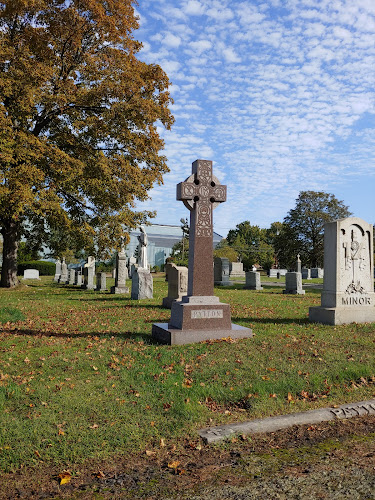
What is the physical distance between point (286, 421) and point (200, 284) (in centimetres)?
349

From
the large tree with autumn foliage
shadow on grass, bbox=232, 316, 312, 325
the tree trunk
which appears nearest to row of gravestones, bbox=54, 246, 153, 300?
the large tree with autumn foliage

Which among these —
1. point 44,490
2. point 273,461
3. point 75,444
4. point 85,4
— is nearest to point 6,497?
point 44,490

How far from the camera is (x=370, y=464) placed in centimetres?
332

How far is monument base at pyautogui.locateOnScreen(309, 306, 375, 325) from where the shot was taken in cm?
886

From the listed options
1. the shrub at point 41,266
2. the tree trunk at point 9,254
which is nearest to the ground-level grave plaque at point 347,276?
the tree trunk at point 9,254

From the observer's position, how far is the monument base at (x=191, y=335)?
688 cm

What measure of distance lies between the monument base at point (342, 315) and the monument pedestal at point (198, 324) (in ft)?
8.53

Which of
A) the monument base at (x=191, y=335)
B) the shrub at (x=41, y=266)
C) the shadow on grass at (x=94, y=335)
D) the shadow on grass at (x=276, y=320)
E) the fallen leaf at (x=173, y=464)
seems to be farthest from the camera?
the shrub at (x=41, y=266)

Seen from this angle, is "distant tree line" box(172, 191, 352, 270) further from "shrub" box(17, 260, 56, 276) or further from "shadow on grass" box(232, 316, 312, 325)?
"shadow on grass" box(232, 316, 312, 325)

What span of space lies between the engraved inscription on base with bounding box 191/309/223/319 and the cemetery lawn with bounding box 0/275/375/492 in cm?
54

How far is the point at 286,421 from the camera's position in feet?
13.7

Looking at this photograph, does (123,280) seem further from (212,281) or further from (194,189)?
(194,189)

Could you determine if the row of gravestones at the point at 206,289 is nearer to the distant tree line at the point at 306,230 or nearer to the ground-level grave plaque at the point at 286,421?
the ground-level grave plaque at the point at 286,421

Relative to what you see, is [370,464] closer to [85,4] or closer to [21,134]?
[21,134]
